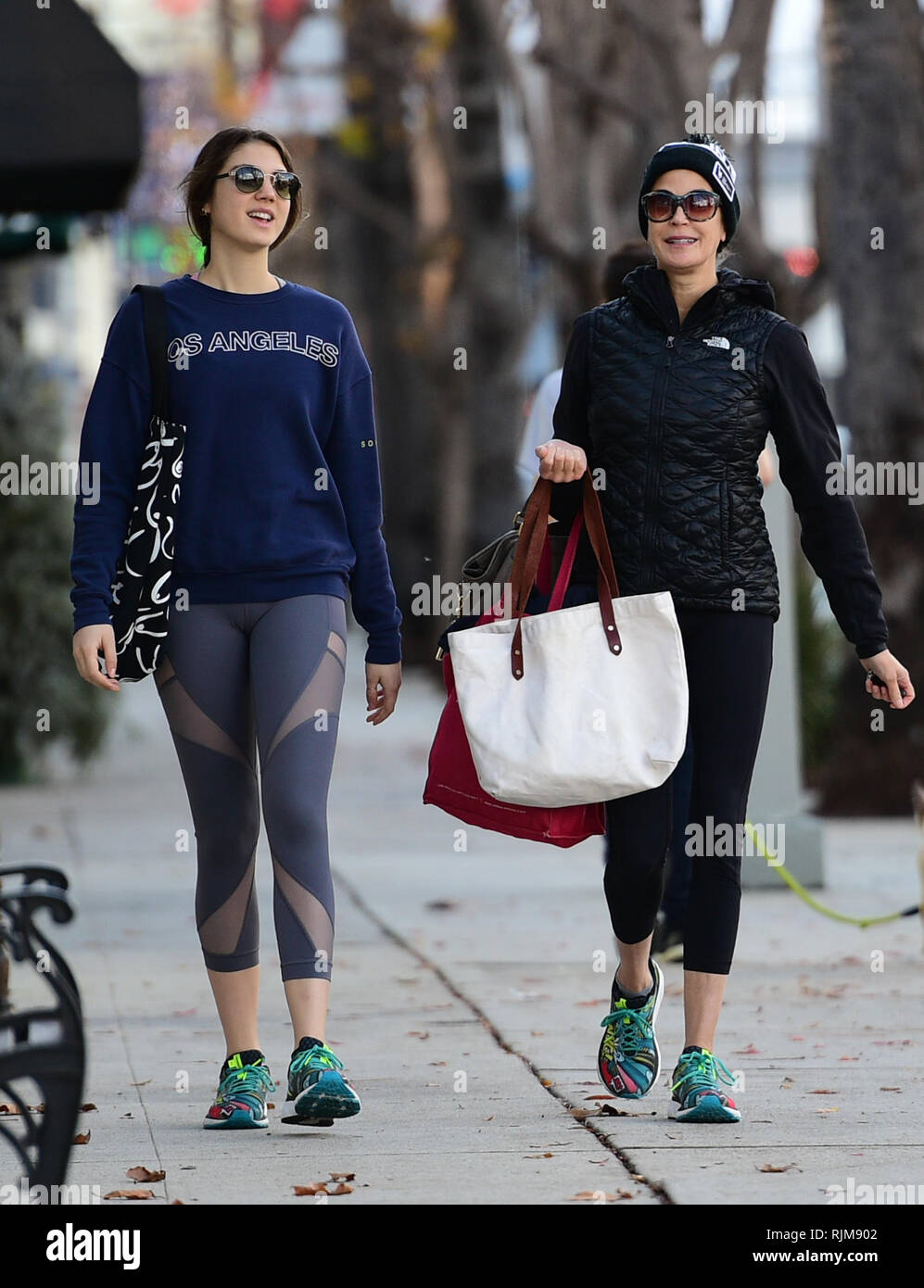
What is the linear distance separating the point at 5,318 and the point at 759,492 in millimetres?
10353

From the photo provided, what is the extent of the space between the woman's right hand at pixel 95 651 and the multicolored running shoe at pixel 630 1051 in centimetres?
137

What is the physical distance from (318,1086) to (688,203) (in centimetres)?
207

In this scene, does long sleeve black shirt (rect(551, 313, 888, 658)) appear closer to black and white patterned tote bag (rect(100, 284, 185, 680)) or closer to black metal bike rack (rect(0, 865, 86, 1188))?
black and white patterned tote bag (rect(100, 284, 185, 680))

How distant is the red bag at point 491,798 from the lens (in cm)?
502

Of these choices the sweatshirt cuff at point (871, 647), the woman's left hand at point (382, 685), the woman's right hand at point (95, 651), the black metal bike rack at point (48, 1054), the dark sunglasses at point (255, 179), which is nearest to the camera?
the black metal bike rack at point (48, 1054)

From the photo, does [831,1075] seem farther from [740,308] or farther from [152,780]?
[152,780]

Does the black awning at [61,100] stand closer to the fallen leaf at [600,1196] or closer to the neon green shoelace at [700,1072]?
the neon green shoelace at [700,1072]

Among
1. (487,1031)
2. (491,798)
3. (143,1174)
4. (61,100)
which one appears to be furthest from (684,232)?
(61,100)

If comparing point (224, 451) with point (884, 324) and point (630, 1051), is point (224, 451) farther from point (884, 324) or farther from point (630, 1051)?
point (884, 324)

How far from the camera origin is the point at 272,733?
4.84 m

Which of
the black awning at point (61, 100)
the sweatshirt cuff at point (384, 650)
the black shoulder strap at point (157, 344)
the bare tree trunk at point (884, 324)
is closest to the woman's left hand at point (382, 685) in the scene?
the sweatshirt cuff at point (384, 650)

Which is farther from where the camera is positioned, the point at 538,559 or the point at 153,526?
the point at 538,559

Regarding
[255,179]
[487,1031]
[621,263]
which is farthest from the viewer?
[621,263]
